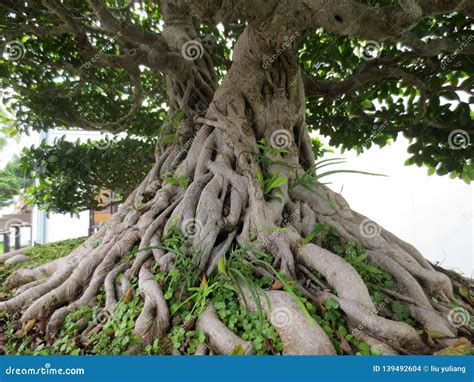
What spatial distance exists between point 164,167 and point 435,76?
2511 mm

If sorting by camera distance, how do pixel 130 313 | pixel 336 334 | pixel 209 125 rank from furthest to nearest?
pixel 209 125
pixel 130 313
pixel 336 334

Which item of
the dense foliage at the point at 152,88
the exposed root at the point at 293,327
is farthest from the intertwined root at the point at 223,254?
the dense foliage at the point at 152,88

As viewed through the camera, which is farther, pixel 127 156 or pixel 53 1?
pixel 127 156

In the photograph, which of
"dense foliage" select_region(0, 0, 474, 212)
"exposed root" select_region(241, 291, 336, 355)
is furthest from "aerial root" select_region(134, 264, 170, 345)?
"dense foliage" select_region(0, 0, 474, 212)

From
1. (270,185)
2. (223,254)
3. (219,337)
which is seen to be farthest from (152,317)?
(270,185)

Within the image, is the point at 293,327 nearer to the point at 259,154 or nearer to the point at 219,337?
the point at 219,337

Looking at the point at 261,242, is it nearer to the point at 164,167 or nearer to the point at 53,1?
the point at 164,167

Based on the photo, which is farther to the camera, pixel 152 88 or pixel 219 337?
pixel 152 88

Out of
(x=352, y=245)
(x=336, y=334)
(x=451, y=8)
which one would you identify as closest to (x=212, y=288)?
(x=336, y=334)

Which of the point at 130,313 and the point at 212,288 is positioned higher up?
the point at 212,288

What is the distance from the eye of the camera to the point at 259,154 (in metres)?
2.40

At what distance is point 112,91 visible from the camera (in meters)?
3.87

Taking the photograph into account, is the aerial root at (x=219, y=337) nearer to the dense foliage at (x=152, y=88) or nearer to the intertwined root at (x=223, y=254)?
the intertwined root at (x=223, y=254)

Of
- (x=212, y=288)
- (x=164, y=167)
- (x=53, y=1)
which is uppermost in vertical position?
(x=53, y=1)
